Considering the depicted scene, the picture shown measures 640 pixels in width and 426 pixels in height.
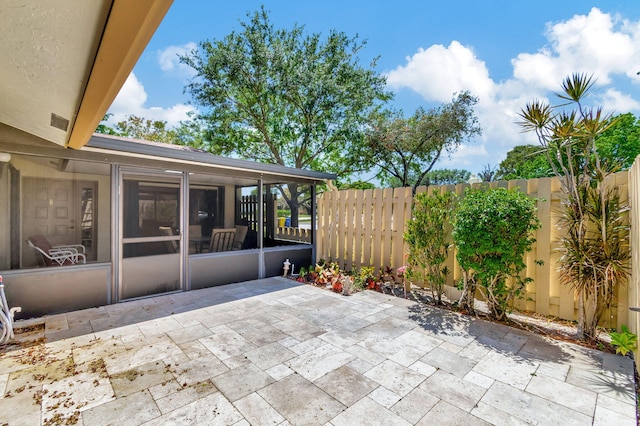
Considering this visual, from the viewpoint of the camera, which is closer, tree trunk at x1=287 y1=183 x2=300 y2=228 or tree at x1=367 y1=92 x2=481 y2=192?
tree trunk at x1=287 y1=183 x2=300 y2=228

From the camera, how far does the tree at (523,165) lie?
22678 mm

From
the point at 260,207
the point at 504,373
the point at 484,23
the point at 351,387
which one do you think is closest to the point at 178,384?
the point at 351,387

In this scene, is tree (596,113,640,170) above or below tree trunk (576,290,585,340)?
above

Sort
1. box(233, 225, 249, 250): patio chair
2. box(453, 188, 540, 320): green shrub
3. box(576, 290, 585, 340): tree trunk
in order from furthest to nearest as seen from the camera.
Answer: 1. box(233, 225, 249, 250): patio chair
2. box(453, 188, 540, 320): green shrub
3. box(576, 290, 585, 340): tree trunk

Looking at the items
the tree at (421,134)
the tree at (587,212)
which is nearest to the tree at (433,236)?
the tree at (587,212)

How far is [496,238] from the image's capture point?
366 cm

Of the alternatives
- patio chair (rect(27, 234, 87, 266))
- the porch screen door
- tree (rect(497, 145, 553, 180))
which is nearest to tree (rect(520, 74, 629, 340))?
the porch screen door

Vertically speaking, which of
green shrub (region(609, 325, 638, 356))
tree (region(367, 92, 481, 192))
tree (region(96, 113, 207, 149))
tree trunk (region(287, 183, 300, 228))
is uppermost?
tree (region(96, 113, 207, 149))

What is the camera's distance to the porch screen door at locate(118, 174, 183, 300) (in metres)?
4.55

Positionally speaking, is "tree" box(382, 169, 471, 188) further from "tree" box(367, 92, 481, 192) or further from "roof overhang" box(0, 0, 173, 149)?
"roof overhang" box(0, 0, 173, 149)

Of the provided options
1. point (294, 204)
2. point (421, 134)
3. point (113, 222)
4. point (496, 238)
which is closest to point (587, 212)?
point (496, 238)

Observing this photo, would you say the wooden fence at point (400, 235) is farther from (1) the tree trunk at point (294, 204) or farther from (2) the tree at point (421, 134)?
(2) the tree at point (421, 134)

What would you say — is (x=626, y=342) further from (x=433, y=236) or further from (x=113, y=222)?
(x=113, y=222)

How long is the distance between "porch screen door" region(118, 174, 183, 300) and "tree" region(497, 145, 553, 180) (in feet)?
75.3
